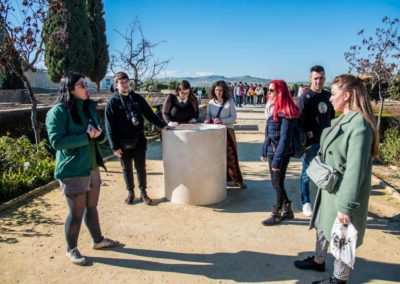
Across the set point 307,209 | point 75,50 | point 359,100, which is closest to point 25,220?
point 307,209

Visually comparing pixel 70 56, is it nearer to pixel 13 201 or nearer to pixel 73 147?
pixel 13 201

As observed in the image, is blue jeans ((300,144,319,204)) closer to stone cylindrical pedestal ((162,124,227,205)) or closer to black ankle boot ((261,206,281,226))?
black ankle boot ((261,206,281,226))

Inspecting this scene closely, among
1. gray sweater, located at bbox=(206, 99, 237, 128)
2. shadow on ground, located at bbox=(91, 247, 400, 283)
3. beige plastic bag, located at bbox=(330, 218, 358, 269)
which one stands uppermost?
gray sweater, located at bbox=(206, 99, 237, 128)

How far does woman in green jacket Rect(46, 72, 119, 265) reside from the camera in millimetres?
3352

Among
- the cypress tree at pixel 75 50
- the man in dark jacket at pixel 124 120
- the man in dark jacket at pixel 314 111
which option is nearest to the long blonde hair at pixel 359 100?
the man in dark jacket at pixel 314 111

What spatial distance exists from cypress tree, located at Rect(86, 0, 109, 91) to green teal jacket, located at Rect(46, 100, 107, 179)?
29877 millimetres

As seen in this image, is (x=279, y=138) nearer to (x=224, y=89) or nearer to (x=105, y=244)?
(x=224, y=89)

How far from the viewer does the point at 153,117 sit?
212 inches

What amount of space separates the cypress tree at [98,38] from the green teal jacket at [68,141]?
29877 millimetres

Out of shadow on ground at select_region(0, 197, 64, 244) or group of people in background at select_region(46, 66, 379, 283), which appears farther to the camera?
shadow on ground at select_region(0, 197, 64, 244)

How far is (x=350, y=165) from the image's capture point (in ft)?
8.73

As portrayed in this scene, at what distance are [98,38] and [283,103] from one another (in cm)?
3052

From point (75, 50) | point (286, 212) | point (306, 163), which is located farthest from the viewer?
point (75, 50)

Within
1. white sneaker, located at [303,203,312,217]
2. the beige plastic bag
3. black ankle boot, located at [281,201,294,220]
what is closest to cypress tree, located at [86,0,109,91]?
white sneaker, located at [303,203,312,217]
